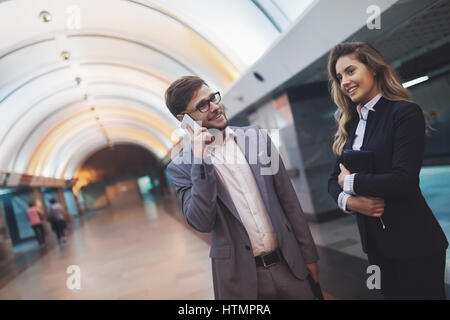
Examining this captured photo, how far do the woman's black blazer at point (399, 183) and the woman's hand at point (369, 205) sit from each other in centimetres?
4

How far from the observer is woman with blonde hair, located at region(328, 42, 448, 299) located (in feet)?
4.81

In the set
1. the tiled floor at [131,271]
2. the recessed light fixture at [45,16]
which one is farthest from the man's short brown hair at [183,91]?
the recessed light fixture at [45,16]

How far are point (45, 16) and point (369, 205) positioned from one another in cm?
628

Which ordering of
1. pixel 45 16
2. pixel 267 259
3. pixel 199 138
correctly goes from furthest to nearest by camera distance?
pixel 45 16 < pixel 267 259 < pixel 199 138

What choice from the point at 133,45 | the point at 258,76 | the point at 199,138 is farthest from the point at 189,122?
the point at 258,76

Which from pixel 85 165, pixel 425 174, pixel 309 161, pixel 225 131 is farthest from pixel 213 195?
pixel 85 165

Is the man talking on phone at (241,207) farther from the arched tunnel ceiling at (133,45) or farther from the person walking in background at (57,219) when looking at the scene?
the person walking in background at (57,219)

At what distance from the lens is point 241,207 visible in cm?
157

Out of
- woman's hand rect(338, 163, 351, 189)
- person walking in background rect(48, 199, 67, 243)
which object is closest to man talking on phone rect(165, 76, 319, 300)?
woman's hand rect(338, 163, 351, 189)

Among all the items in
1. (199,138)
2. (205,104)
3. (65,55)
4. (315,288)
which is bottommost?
(315,288)

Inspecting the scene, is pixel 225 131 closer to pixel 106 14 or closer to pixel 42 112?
pixel 106 14

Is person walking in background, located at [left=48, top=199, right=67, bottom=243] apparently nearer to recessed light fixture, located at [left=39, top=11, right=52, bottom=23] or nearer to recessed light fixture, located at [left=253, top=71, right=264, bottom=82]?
recessed light fixture, located at [left=39, top=11, right=52, bottom=23]

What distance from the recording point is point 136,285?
18.3 feet

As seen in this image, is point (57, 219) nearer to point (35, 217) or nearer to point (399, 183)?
point (35, 217)
